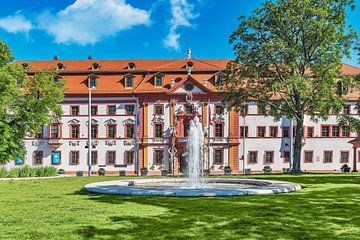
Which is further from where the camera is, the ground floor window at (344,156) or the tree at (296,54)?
the ground floor window at (344,156)

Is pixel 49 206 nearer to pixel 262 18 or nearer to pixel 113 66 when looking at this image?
pixel 262 18

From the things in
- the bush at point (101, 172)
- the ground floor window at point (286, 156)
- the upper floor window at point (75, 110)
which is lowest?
the bush at point (101, 172)

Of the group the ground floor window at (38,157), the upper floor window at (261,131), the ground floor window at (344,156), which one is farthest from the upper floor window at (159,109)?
the ground floor window at (344,156)

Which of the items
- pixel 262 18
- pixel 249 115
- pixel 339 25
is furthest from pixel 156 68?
pixel 339 25

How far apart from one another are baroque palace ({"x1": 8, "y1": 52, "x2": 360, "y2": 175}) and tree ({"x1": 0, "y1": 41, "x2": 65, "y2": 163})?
9005 mm

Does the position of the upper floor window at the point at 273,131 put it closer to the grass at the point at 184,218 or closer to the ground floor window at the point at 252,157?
the ground floor window at the point at 252,157

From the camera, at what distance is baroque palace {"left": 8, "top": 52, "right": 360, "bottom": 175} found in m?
46.8

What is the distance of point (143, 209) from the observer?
37.1ft

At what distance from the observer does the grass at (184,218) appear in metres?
8.26

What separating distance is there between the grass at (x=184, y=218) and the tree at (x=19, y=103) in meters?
18.4

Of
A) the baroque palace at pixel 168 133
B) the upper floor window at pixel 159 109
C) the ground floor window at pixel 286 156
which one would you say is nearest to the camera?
the baroque palace at pixel 168 133

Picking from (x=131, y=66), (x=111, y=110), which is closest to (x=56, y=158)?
(x=111, y=110)

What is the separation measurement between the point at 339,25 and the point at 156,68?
2521 cm

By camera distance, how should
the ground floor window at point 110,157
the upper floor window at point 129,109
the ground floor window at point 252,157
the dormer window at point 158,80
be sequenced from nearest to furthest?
the ground floor window at point 252,157 → the ground floor window at point 110,157 → the upper floor window at point 129,109 → the dormer window at point 158,80
